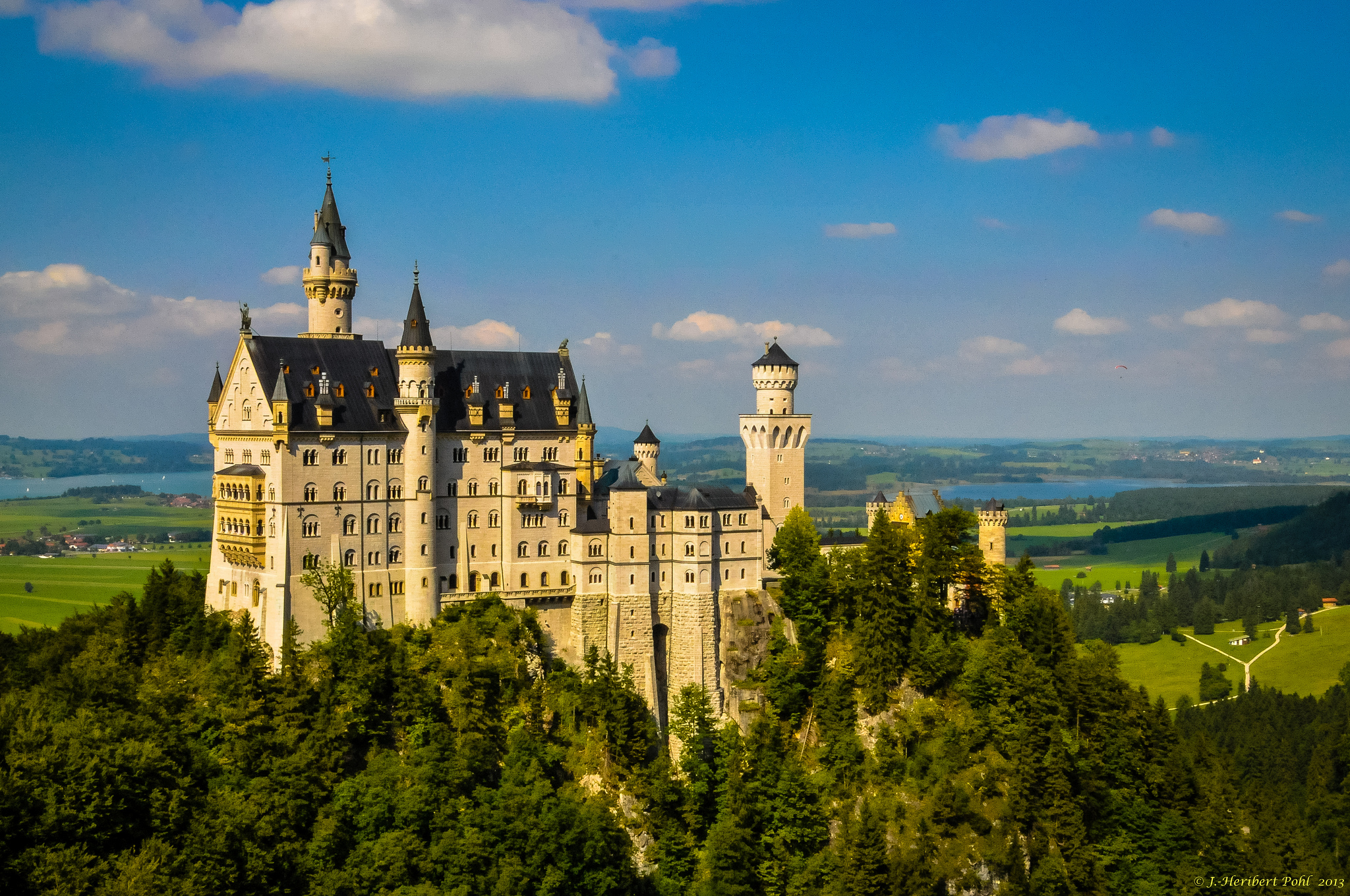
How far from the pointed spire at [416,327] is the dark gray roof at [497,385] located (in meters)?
4.60

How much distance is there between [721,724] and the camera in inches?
3152

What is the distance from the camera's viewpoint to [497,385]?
A: 83062 millimetres

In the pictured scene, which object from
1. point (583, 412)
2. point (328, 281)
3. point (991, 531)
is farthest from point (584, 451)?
point (991, 531)

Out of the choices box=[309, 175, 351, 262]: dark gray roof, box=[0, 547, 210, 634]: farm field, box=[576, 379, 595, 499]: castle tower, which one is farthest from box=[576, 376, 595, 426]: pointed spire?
box=[0, 547, 210, 634]: farm field

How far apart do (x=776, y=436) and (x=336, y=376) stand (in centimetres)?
2972

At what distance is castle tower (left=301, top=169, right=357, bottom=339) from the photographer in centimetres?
8369

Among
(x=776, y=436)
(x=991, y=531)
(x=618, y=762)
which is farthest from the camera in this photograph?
(x=991, y=531)

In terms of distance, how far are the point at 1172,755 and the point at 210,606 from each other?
59.0 m

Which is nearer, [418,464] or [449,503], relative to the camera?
[418,464]

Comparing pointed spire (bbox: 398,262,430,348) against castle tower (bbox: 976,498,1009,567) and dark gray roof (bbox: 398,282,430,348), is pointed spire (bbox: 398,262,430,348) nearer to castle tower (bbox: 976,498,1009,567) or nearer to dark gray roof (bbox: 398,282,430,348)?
dark gray roof (bbox: 398,282,430,348)

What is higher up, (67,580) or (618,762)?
(67,580)

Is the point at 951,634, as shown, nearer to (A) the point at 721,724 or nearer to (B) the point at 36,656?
(A) the point at 721,724

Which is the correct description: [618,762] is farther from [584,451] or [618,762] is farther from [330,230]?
[330,230]

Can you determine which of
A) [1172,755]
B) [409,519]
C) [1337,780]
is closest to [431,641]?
[409,519]
